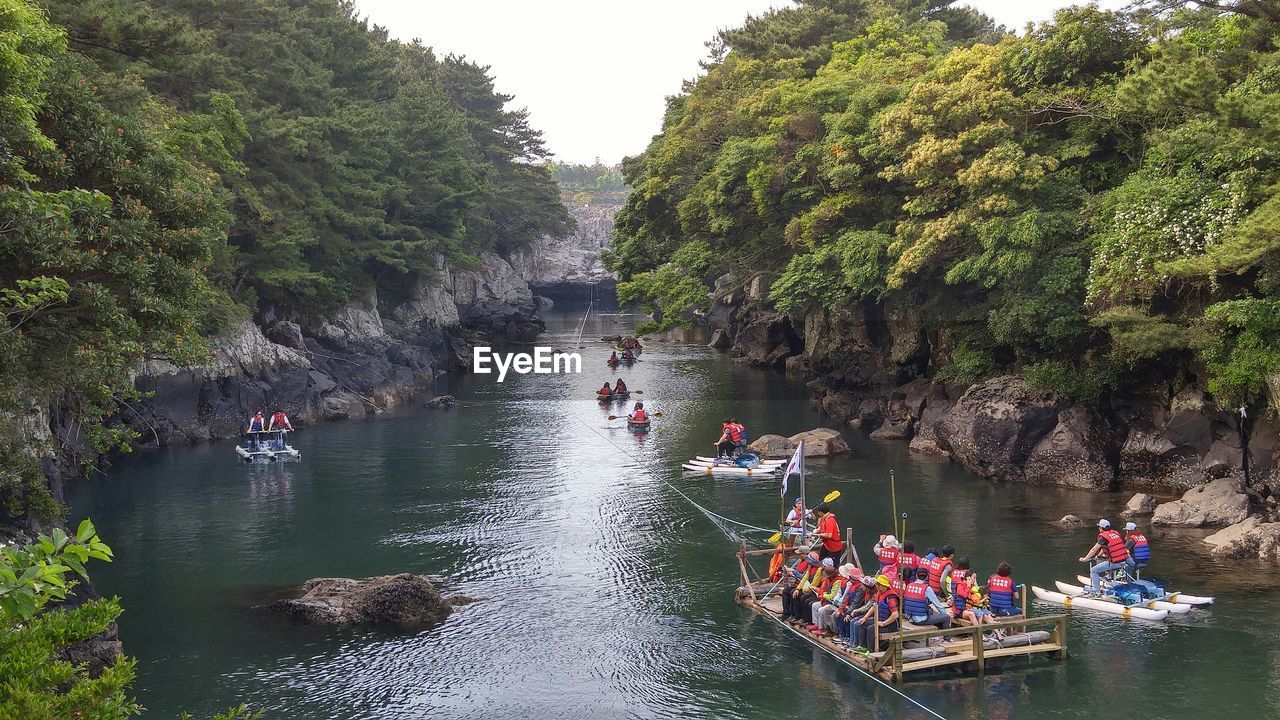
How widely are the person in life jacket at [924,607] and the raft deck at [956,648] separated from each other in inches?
6.9

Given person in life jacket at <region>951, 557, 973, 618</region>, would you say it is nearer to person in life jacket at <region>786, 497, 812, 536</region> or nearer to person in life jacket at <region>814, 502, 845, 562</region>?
person in life jacket at <region>814, 502, 845, 562</region>

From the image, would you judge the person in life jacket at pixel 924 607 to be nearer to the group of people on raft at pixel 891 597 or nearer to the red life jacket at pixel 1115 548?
the group of people on raft at pixel 891 597

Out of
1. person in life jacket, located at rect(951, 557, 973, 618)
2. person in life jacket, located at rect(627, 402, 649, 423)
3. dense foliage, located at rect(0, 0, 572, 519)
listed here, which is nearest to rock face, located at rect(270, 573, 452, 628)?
dense foliage, located at rect(0, 0, 572, 519)

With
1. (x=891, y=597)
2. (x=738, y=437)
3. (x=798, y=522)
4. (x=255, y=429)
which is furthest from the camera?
(x=255, y=429)

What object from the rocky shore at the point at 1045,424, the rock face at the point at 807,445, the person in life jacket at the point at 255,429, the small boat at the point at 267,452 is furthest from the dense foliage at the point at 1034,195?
the person in life jacket at the point at 255,429

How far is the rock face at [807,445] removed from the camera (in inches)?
1522

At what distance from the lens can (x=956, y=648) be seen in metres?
18.3

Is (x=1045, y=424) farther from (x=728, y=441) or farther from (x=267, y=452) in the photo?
(x=267, y=452)

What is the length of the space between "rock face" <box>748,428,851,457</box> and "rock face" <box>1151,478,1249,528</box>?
13.1 meters

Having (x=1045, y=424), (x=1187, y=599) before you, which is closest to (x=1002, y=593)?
(x=1187, y=599)

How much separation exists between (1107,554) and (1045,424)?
12.7 metres

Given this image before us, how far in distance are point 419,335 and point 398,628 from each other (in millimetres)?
48490

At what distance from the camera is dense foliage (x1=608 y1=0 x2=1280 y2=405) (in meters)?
25.1

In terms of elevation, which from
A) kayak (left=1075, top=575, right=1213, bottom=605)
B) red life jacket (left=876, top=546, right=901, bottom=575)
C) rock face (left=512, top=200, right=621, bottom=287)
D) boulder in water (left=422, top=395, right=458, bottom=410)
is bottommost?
kayak (left=1075, top=575, right=1213, bottom=605)
